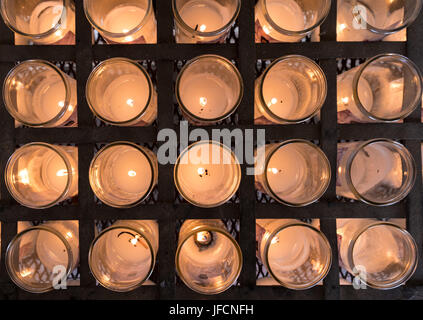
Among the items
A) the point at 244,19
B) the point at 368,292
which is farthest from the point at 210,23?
the point at 368,292

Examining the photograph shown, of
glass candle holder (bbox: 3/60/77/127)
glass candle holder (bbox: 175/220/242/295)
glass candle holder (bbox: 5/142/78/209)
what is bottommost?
glass candle holder (bbox: 175/220/242/295)

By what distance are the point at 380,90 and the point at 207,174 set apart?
13.9 inches

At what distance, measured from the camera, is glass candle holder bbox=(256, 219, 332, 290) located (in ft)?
1.49

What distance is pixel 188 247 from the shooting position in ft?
1.65

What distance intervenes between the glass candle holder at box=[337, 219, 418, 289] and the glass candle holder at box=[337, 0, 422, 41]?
0.33m

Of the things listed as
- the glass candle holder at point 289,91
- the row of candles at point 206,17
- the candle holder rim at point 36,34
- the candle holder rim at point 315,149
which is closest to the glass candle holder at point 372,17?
the row of candles at point 206,17

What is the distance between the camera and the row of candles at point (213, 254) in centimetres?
45

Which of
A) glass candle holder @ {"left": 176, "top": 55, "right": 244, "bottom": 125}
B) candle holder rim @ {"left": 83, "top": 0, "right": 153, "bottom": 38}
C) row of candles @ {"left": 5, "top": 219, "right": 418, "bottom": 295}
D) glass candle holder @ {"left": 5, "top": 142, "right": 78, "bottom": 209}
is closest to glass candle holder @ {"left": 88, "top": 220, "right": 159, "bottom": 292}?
row of candles @ {"left": 5, "top": 219, "right": 418, "bottom": 295}

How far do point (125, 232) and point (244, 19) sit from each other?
0.43 meters

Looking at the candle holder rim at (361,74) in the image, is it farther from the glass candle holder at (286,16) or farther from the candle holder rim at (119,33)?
the candle holder rim at (119,33)

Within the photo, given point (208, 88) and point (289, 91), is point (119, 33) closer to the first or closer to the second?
point (208, 88)

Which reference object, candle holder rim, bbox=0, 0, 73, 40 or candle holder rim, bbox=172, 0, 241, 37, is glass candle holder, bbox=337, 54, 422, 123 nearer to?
candle holder rim, bbox=172, 0, 241, 37
